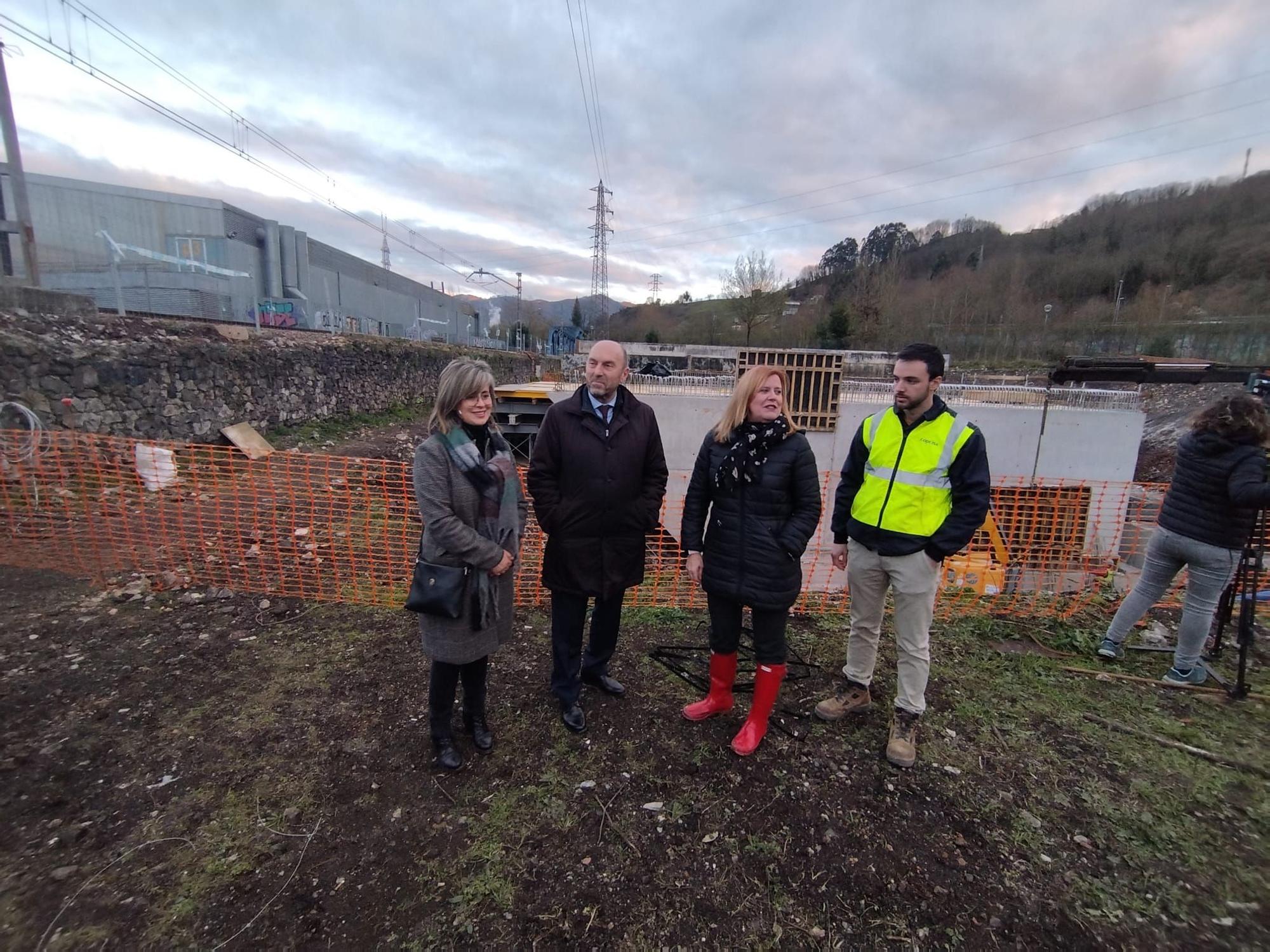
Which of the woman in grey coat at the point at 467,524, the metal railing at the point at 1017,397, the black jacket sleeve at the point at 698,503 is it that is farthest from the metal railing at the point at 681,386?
the woman in grey coat at the point at 467,524

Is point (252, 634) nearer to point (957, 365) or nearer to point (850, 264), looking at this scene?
point (957, 365)

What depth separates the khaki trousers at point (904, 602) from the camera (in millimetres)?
2443

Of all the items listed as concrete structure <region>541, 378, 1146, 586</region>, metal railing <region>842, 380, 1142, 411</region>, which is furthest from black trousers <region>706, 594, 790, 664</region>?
metal railing <region>842, 380, 1142, 411</region>

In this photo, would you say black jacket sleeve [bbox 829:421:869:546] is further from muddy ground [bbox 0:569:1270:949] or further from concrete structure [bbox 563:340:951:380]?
concrete structure [bbox 563:340:951:380]

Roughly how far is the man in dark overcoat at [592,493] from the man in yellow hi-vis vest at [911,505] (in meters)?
0.93

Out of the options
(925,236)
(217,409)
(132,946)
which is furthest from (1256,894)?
(925,236)

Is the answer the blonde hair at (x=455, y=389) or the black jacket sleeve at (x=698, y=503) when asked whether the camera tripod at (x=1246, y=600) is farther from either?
the blonde hair at (x=455, y=389)

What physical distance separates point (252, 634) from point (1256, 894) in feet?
15.9

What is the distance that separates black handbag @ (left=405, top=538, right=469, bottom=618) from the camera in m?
2.15

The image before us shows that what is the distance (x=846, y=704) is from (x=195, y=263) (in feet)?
70.6

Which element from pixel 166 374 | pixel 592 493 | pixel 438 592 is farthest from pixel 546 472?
pixel 166 374

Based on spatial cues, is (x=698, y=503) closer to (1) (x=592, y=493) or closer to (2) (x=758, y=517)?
(2) (x=758, y=517)

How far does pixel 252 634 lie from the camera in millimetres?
3504

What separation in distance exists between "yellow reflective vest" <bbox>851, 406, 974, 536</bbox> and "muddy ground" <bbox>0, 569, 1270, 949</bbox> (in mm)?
1094
